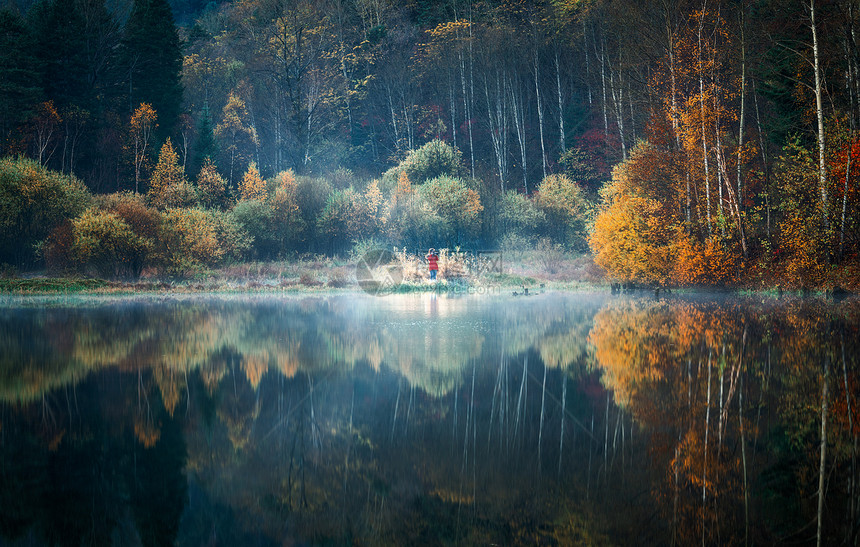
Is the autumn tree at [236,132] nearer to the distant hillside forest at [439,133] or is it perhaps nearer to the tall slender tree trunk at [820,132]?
the distant hillside forest at [439,133]

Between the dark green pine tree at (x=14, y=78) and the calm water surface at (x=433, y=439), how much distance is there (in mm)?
27374

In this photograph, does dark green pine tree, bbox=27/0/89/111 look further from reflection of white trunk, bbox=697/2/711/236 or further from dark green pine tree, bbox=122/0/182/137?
reflection of white trunk, bbox=697/2/711/236

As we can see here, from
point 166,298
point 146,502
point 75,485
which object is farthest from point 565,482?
point 166,298

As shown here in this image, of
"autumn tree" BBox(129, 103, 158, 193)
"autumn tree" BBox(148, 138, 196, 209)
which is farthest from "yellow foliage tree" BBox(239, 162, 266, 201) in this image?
"autumn tree" BBox(129, 103, 158, 193)

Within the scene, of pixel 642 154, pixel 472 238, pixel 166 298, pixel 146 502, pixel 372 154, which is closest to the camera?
pixel 146 502

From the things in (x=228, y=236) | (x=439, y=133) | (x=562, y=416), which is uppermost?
(x=439, y=133)

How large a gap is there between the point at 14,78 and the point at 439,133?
92.6 feet

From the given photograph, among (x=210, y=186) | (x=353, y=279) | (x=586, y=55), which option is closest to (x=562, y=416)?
(x=353, y=279)

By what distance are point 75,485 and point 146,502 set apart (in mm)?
802

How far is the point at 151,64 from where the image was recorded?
145 feet

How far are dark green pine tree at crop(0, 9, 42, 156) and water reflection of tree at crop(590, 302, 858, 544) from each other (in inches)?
1379

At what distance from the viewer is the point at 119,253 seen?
30.8m

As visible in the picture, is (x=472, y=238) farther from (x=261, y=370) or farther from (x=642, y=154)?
(x=261, y=370)

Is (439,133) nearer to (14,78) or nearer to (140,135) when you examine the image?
(140,135)
